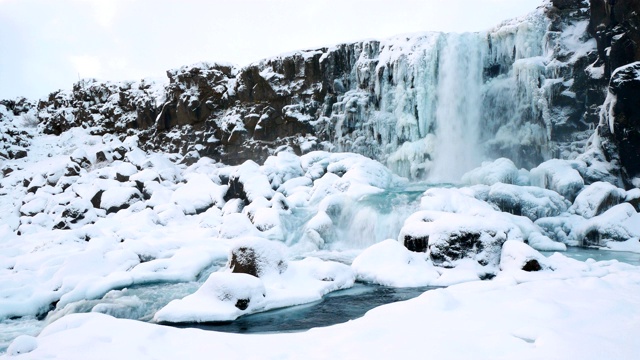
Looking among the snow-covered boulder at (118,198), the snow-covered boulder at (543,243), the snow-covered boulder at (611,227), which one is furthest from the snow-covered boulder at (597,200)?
the snow-covered boulder at (118,198)

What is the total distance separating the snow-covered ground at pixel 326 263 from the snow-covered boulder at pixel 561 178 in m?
0.07

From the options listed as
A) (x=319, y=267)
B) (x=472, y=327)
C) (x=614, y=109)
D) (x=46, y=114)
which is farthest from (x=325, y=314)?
(x=46, y=114)

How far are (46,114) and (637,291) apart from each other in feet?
174

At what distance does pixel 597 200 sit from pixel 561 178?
7.30ft

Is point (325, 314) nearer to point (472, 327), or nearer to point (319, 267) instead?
point (319, 267)

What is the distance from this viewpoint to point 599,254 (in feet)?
40.7

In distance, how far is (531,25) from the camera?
2416cm

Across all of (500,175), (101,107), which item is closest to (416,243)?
(500,175)

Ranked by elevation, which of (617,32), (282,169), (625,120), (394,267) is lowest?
(394,267)

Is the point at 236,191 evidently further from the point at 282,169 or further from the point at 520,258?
the point at 520,258

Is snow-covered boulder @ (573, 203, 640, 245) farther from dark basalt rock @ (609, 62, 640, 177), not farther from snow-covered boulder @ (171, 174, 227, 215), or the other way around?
snow-covered boulder @ (171, 174, 227, 215)

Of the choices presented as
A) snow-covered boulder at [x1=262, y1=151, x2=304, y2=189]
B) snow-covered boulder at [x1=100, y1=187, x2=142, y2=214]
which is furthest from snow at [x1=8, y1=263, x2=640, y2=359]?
snow-covered boulder at [x1=100, y1=187, x2=142, y2=214]

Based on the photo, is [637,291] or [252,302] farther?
[252,302]

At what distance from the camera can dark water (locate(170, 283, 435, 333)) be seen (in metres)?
7.40
